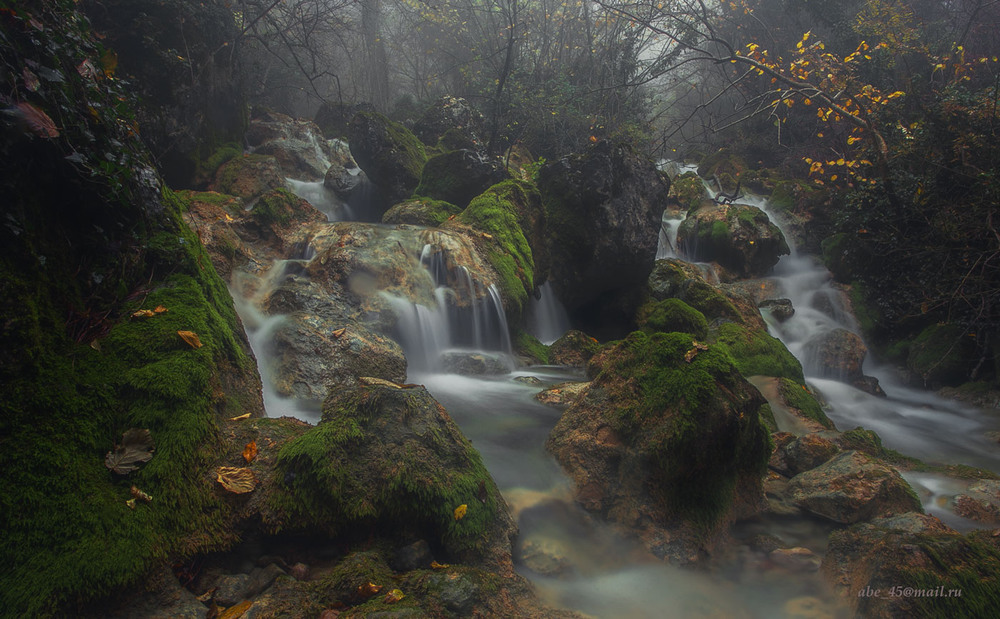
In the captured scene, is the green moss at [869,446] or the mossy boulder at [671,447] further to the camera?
the green moss at [869,446]

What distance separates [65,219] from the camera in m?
2.70

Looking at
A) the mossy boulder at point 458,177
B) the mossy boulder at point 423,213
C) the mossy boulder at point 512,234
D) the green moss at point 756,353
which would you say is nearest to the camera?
the green moss at point 756,353

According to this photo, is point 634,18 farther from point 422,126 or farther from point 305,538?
point 422,126

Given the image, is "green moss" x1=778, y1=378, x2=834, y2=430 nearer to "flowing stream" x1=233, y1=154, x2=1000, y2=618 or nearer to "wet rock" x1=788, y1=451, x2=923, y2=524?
"flowing stream" x1=233, y1=154, x2=1000, y2=618

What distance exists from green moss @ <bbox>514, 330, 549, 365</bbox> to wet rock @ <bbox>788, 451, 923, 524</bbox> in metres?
4.72

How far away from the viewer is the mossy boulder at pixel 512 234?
28.8 feet

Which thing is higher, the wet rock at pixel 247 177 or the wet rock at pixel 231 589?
the wet rock at pixel 247 177

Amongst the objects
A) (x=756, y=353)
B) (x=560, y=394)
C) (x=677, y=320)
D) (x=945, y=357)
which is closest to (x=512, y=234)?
(x=677, y=320)

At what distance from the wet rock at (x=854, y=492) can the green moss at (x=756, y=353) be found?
3628mm

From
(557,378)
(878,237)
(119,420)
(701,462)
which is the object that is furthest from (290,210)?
(878,237)

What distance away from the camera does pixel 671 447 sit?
3590 millimetres

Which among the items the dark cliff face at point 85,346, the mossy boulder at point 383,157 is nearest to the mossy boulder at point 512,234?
the mossy boulder at point 383,157

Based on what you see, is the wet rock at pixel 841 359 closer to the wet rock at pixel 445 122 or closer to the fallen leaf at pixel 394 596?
the fallen leaf at pixel 394 596

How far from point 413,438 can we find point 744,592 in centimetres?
238
